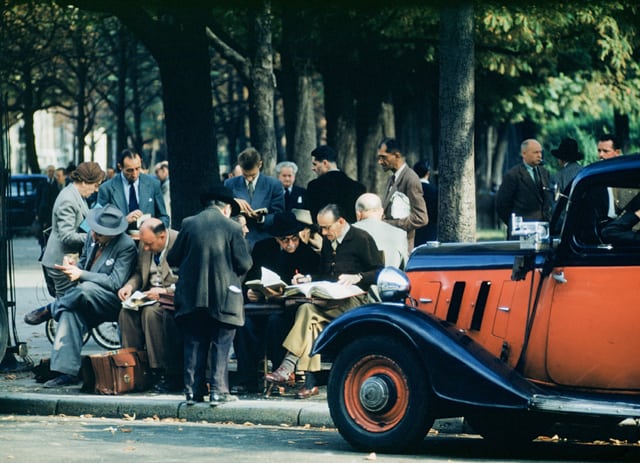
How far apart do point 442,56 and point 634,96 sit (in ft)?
61.8

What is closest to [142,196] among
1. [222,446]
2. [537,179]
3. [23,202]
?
[537,179]

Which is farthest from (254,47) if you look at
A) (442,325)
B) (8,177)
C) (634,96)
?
(634,96)

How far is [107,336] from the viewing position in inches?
602

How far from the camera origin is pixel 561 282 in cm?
879

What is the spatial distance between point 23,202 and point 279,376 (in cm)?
3468

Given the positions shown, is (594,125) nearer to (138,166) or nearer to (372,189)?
(372,189)

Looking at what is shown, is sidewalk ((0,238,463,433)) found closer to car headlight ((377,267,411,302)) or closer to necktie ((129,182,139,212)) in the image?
car headlight ((377,267,411,302))

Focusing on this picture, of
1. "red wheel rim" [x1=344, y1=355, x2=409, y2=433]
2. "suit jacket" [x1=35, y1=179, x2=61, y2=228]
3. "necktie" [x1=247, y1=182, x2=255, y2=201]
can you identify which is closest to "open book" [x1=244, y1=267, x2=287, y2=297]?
"necktie" [x1=247, y1=182, x2=255, y2=201]

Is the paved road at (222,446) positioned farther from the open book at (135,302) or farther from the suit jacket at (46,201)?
the suit jacket at (46,201)

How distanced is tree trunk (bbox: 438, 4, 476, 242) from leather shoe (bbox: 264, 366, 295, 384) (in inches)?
80.3

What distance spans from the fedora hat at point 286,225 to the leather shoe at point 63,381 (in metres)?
2.21

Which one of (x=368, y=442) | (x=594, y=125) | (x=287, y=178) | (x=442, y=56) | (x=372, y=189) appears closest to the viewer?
(x=368, y=442)

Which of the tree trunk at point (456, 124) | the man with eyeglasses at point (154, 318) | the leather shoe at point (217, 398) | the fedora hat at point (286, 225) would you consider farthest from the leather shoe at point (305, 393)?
the tree trunk at point (456, 124)

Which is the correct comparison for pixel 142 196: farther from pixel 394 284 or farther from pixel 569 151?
pixel 394 284
